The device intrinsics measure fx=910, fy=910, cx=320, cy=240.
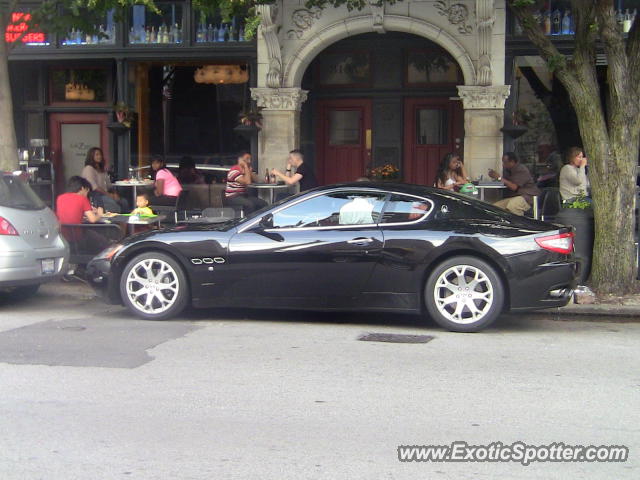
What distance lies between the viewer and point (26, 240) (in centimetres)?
1017

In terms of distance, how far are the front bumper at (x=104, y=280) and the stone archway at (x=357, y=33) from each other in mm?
6251

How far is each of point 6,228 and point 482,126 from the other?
7664 millimetres

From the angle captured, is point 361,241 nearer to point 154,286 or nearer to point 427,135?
point 154,286

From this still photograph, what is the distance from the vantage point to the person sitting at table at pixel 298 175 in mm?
14281

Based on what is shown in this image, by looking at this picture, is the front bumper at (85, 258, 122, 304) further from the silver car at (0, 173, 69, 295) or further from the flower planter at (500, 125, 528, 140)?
the flower planter at (500, 125, 528, 140)

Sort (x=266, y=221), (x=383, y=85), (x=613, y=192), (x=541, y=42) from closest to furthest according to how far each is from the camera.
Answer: (x=266, y=221) < (x=613, y=192) < (x=541, y=42) < (x=383, y=85)

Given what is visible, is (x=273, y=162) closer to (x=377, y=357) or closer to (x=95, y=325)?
(x=95, y=325)

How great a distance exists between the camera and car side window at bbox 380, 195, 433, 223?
9086 millimetres

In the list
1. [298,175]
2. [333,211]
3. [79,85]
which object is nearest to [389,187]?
[333,211]

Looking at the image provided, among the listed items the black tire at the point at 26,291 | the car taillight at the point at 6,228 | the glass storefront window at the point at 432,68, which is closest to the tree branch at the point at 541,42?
the glass storefront window at the point at 432,68

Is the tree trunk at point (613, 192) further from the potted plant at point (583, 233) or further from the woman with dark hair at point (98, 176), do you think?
the woman with dark hair at point (98, 176)

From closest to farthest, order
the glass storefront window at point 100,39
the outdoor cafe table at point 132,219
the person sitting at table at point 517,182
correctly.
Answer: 1. the outdoor cafe table at point 132,219
2. the person sitting at table at point 517,182
3. the glass storefront window at point 100,39

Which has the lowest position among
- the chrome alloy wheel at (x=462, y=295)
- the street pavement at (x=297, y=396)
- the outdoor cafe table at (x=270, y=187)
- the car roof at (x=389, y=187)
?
the street pavement at (x=297, y=396)

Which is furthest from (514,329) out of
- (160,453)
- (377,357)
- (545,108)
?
(545,108)
